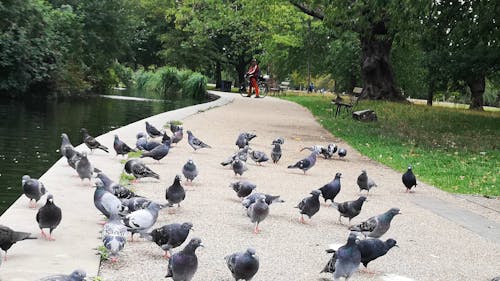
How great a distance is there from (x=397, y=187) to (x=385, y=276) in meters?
5.52

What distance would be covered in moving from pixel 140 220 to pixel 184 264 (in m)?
1.37

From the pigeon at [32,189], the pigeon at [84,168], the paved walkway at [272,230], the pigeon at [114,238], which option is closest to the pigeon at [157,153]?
the paved walkway at [272,230]

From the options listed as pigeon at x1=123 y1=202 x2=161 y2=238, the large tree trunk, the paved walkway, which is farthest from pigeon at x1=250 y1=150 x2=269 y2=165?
the large tree trunk

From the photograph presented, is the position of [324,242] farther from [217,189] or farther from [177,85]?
[177,85]

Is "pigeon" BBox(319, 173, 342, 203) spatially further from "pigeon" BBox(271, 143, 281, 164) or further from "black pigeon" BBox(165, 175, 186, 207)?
"pigeon" BBox(271, 143, 281, 164)

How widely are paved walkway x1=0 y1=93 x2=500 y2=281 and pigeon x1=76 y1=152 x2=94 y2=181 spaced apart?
169 mm

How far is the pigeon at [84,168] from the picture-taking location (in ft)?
29.8

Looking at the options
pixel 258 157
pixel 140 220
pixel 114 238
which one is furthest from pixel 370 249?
pixel 258 157

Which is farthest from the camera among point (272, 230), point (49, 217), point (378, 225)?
point (272, 230)

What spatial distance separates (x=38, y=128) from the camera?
18219 mm

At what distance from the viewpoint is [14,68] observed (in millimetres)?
29906

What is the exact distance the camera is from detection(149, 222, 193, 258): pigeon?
6027 mm

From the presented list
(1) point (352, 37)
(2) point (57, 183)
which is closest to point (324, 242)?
(2) point (57, 183)

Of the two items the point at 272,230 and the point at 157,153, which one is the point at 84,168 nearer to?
the point at 157,153
